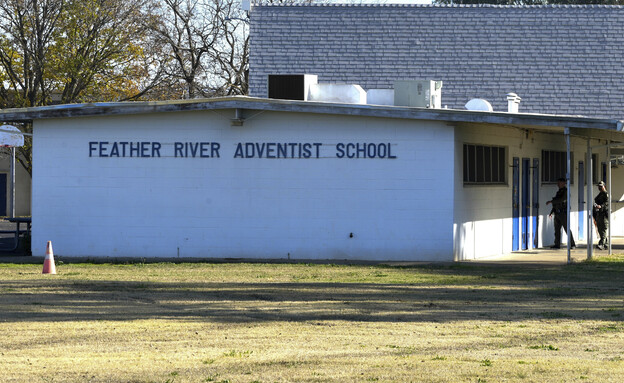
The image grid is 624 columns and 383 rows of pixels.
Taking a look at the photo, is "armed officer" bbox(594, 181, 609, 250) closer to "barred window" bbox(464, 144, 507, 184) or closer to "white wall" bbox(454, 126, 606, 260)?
"white wall" bbox(454, 126, 606, 260)

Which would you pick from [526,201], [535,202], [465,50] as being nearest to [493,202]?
[526,201]

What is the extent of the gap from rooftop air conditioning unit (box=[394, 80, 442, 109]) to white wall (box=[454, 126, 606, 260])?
61.5 inches

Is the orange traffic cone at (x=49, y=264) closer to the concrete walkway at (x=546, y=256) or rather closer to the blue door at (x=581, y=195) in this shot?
the concrete walkway at (x=546, y=256)

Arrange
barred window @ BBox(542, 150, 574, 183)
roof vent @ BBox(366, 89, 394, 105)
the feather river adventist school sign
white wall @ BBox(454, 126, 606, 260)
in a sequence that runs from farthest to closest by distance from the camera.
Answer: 1. barred window @ BBox(542, 150, 574, 183)
2. roof vent @ BBox(366, 89, 394, 105)
3. white wall @ BBox(454, 126, 606, 260)
4. the feather river adventist school sign

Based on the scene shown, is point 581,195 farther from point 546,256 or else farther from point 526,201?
point 546,256

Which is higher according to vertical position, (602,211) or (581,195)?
(581,195)

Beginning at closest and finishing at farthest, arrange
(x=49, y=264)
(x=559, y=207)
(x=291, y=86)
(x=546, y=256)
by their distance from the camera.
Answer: (x=49, y=264) → (x=546, y=256) → (x=291, y=86) → (x=559, y=207)

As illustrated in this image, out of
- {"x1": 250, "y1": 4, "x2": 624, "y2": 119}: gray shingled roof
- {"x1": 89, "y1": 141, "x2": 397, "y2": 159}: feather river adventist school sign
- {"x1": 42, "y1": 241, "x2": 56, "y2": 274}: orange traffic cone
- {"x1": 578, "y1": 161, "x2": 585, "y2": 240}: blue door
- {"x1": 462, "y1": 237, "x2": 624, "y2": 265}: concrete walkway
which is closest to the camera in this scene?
{"x1": 42, "y1": 241, "x2": 56, "y2": 274}: orange traffic cone

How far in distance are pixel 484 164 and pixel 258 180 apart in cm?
489

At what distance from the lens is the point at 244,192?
21.2m

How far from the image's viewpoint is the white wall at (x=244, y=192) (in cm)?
2062

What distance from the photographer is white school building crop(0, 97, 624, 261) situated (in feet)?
67.6

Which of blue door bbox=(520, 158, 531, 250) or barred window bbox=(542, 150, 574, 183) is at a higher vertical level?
barred window bbox=(542, 150, 574, 183)

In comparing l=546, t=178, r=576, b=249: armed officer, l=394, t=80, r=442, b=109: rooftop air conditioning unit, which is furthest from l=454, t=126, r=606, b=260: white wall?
l=394, t=80, r=442, b=109: rooftop air conditioning unit
